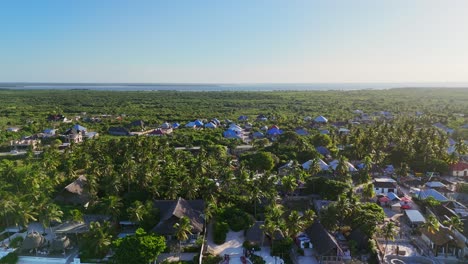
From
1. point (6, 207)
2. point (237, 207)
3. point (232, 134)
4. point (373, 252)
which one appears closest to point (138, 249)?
point (237, 207)

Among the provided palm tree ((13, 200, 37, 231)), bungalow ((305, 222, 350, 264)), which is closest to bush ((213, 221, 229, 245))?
bungalow ((305, 222, 350, 264))

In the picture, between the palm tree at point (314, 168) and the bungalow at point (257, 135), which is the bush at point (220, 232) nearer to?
the palm tree at point (314, 168)

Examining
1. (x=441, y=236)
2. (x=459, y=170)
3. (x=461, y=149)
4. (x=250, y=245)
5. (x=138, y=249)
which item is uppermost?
(x=461, y=149)

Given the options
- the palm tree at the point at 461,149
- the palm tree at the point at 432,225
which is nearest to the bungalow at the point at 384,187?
the palm tree at the point at 432,225

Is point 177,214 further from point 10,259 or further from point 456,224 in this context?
point 456,224

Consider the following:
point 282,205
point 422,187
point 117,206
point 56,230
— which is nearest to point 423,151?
point 422,187

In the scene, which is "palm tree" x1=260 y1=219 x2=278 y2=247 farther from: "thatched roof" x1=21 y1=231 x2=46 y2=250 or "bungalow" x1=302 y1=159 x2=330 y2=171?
"bungalow" x1=302 y1=159 x2=330 y2=171
